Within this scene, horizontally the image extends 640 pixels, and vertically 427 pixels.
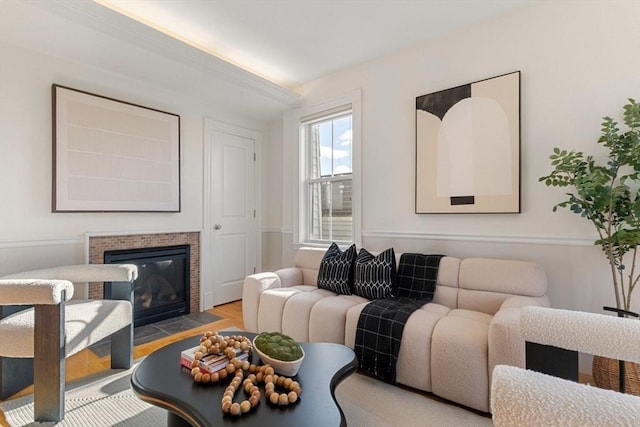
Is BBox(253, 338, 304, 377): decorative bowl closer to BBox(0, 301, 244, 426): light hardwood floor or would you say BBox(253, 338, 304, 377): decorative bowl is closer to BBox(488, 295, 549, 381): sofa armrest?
BBox(488, 295, 549, 381): sofa armrest

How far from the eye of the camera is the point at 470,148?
2.66 m

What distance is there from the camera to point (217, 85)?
3.25 m

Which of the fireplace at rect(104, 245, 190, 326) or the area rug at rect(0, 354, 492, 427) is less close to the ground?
the fireplace at rect(104, 245, 190, 326)

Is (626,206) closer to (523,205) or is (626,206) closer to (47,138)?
(523,205)

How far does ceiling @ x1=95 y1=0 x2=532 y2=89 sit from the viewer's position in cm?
241

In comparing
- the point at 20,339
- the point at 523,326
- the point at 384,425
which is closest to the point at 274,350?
the point at 384,425

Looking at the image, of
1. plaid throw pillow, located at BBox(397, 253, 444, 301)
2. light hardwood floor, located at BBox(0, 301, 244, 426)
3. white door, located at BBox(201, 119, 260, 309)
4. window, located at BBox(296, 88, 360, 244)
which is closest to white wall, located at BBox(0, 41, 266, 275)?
light hardwood floor, located at BBox(0, 301, 244, 426)

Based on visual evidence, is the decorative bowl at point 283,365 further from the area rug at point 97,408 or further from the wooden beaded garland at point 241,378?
the area rug at point 97,408

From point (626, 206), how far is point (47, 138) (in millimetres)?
4123

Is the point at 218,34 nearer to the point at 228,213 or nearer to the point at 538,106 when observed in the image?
the point at 228,213

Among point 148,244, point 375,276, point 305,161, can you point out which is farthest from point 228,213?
point 375,276

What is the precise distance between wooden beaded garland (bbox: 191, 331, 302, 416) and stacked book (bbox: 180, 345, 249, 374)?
2 cm

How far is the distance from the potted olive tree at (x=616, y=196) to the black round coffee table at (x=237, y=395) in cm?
160

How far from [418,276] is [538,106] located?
61.5 inches
